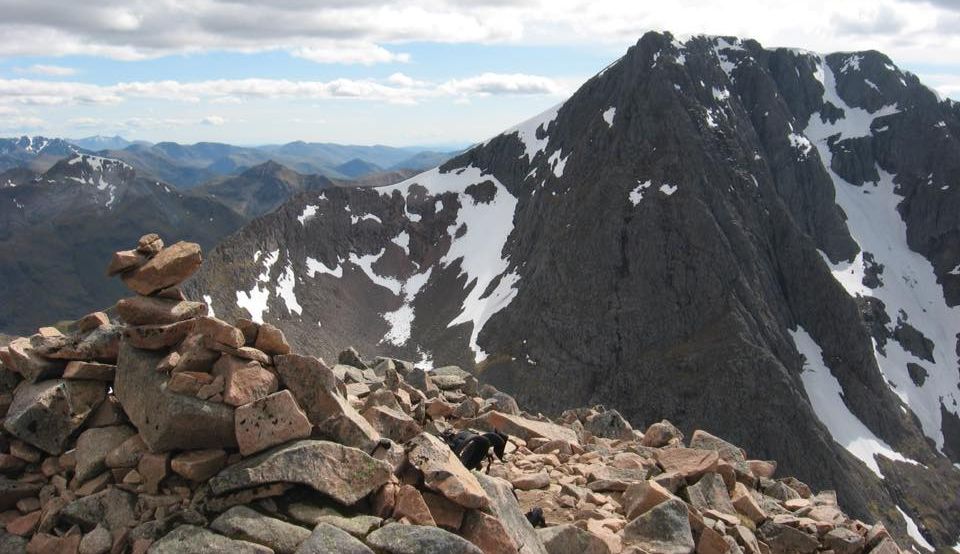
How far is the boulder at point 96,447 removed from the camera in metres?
14.2

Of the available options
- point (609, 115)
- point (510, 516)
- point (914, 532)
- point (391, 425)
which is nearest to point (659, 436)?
point (391, 425)

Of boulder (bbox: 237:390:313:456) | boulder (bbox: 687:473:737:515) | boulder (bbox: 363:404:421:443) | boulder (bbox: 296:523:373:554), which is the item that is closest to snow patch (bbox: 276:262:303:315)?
boulder (bbox: 363:404:421:443)

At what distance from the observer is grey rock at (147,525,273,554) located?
11.8m

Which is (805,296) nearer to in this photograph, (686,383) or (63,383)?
(686,383)

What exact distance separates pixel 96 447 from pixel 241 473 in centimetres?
410

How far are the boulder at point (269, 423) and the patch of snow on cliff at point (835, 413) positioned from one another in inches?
6453

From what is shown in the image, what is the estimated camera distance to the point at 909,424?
174 m

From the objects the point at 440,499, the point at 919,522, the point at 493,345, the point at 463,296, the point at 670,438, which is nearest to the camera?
the point at 440,499

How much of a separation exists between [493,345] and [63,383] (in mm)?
149341

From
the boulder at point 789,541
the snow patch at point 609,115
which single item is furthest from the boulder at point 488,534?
the snow patch at point 609,115

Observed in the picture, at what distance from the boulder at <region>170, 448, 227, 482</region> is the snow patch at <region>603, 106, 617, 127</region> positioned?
188 m

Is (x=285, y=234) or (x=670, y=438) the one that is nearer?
(x=670, y=438)

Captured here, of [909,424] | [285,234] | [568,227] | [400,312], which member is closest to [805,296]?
[909,424]

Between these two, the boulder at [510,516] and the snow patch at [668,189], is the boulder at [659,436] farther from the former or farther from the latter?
the snow patch at [668,189]
